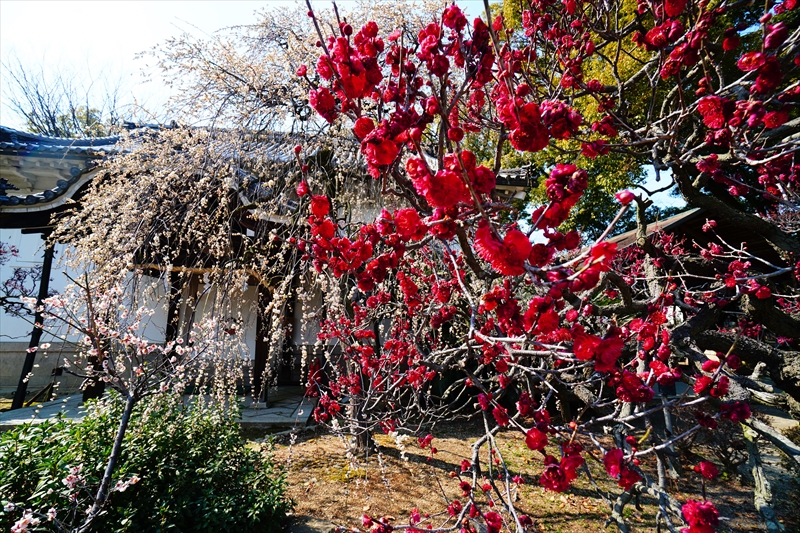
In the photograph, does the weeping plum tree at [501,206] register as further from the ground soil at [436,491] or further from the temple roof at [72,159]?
the ground soil at [436,491]

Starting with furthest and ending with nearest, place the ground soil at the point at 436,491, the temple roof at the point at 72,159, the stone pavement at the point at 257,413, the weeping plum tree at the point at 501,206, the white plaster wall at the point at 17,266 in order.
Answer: the white plaster wall at the point at 17,266 → the stone pavement at the point at 257,413 → the temple roof at the point at 72,159 → the ground soil at the point at 436,491 → the weeping plum tree at the point at 501,206

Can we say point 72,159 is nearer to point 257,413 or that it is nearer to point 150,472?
point 257,413

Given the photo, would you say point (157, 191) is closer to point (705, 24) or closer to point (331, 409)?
point (331, 409)

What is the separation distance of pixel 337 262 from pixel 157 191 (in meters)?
3.27

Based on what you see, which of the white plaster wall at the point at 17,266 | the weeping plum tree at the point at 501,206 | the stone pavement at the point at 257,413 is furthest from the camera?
the white plaster wall at the point at 17,266

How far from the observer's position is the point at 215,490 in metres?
2.77

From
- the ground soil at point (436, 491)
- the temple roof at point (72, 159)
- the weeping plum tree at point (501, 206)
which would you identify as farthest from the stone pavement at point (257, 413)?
the temple roof at point (72, 159)

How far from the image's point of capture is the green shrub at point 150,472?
214cm

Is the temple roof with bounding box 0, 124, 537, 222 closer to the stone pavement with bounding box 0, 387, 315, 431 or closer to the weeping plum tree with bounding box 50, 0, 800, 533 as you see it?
the weeping plum tree with bounding box 50, 0, 800, 533

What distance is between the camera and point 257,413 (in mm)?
5977

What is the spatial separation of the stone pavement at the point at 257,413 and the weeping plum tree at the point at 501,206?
173 cm

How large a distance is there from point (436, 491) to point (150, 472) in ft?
8.60

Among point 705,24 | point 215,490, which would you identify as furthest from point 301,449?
point 705,24

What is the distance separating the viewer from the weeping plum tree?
3.53 ft
